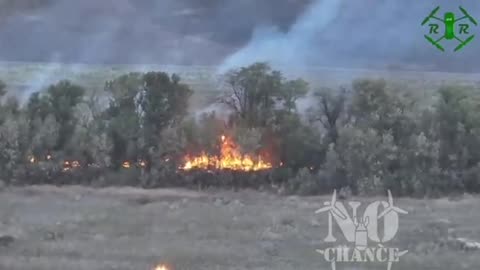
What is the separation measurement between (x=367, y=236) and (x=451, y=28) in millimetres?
928

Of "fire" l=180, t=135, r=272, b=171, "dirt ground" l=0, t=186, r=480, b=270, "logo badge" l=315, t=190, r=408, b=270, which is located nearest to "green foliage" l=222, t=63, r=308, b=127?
"fire" l=180, t=135, r=272, b=171

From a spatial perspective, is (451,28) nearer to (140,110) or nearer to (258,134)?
(258,134)

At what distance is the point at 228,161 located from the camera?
3.50 metres

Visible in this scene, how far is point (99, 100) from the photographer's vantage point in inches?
134

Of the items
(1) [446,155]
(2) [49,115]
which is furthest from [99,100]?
(1) [446,155]

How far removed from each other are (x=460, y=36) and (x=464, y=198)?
2.41ft

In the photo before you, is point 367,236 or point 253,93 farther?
point 253,93

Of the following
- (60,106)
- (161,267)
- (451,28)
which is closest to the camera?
(161,267)

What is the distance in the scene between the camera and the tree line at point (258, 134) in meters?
3.28

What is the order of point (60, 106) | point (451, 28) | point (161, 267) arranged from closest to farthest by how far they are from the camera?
point (161, 267), point (451, 28), point (60, 106)

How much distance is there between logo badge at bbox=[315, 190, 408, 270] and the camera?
2.94 m

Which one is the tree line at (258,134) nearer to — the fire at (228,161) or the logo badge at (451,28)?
the fire at (228,161)

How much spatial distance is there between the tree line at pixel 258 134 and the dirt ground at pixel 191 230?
0.37 ft

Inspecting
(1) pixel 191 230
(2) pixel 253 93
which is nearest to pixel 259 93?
(2) pixel 253 93
